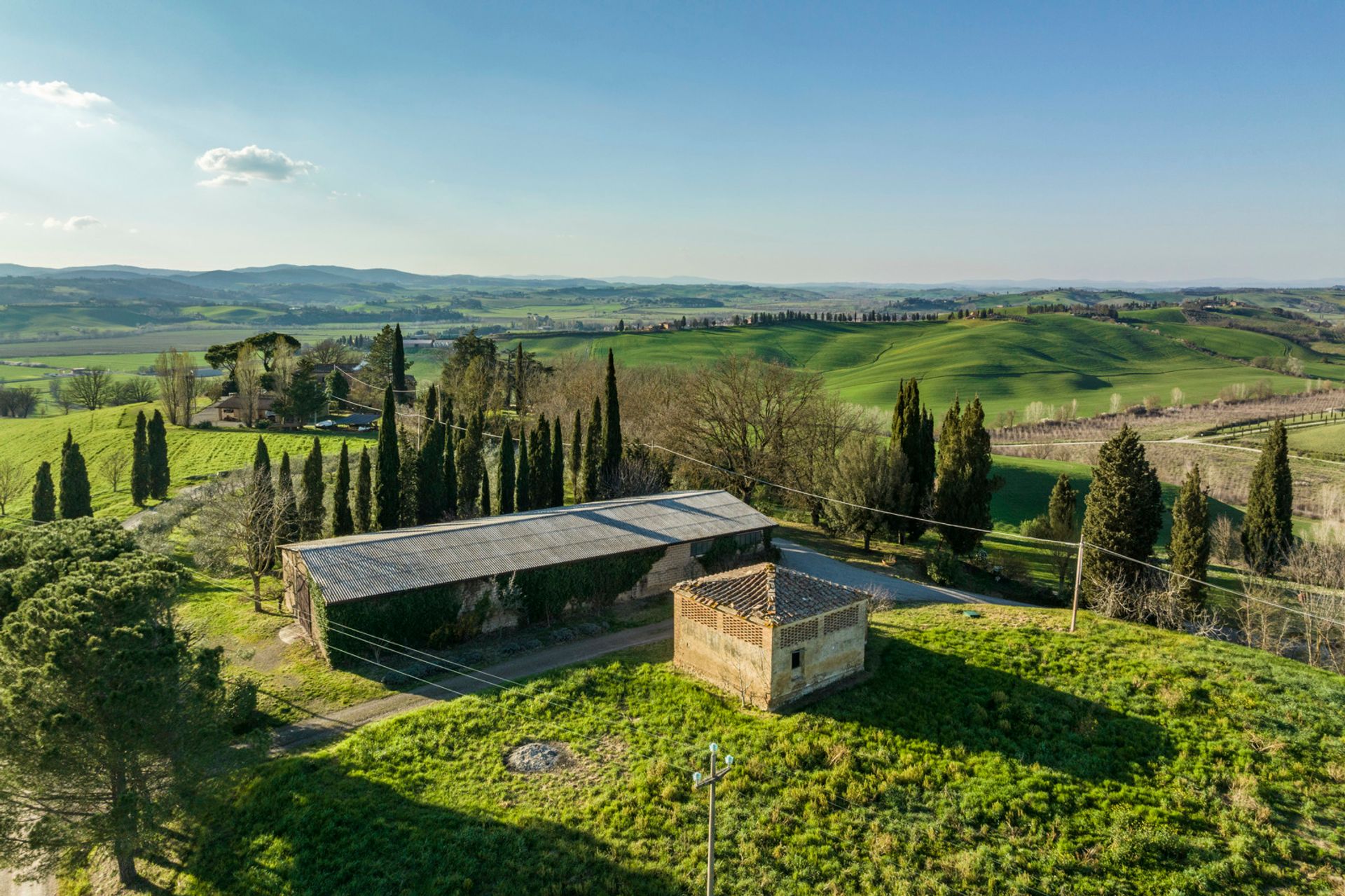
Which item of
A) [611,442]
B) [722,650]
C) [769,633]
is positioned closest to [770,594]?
[769,633]

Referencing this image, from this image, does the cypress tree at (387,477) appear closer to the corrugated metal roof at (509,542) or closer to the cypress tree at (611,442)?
the corrugated metal roof at (509,542)

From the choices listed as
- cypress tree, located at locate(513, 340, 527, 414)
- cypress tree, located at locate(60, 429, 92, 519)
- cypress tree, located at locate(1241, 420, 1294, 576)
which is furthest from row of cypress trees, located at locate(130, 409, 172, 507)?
cypress tree, located at locate(1241, 420, 1294, 576)

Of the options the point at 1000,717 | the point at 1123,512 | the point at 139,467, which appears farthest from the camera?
the point at 139,467

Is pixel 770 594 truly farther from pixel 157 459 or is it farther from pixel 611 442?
pixel 157 459

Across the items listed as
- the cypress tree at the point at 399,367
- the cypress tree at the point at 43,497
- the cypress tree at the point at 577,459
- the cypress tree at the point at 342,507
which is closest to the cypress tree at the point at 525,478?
the cypress tree at the point at 577,459

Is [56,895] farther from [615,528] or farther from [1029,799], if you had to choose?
[1029,799]

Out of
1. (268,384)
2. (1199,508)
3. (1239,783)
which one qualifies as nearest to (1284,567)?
(1199,508)

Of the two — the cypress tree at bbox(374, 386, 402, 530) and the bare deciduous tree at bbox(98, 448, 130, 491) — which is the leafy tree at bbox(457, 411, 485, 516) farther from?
the bare deciduous tree at bbox(98, 448, 130, 491)
